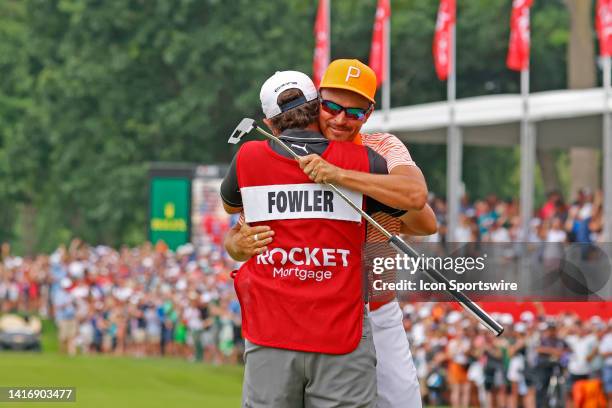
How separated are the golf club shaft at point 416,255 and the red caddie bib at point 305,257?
0.04m

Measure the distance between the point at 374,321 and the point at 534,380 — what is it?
563 inches

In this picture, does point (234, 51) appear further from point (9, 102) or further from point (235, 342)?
point (235, 342)

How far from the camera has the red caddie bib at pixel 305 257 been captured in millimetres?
5758

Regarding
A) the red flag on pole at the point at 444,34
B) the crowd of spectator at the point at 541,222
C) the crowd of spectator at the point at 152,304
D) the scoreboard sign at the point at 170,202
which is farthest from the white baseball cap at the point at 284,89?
the scoreboard sign at the point at 170,202

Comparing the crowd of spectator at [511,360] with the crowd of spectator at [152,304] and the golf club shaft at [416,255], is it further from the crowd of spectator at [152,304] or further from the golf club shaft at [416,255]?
the golf club shaft at [416,255]

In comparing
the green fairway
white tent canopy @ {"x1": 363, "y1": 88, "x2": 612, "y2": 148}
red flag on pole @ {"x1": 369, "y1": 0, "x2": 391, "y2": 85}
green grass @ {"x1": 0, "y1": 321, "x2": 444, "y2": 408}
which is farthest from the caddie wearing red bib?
red flag on pole @ {"x1": 369, "y1": 0, "x2": 391, "y2": 85}

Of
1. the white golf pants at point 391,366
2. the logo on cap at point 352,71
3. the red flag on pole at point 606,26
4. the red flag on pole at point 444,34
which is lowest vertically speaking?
the white golf pants at point 391,366

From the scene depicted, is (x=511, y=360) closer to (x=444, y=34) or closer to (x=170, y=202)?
(x=444, y=34)

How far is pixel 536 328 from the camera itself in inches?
750

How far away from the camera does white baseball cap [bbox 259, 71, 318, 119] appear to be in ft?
19.3

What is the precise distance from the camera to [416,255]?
5988mm

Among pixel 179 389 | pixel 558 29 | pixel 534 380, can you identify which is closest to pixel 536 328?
pixel 534 380

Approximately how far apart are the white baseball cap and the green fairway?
1050cm

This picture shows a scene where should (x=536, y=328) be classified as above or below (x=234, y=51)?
below
